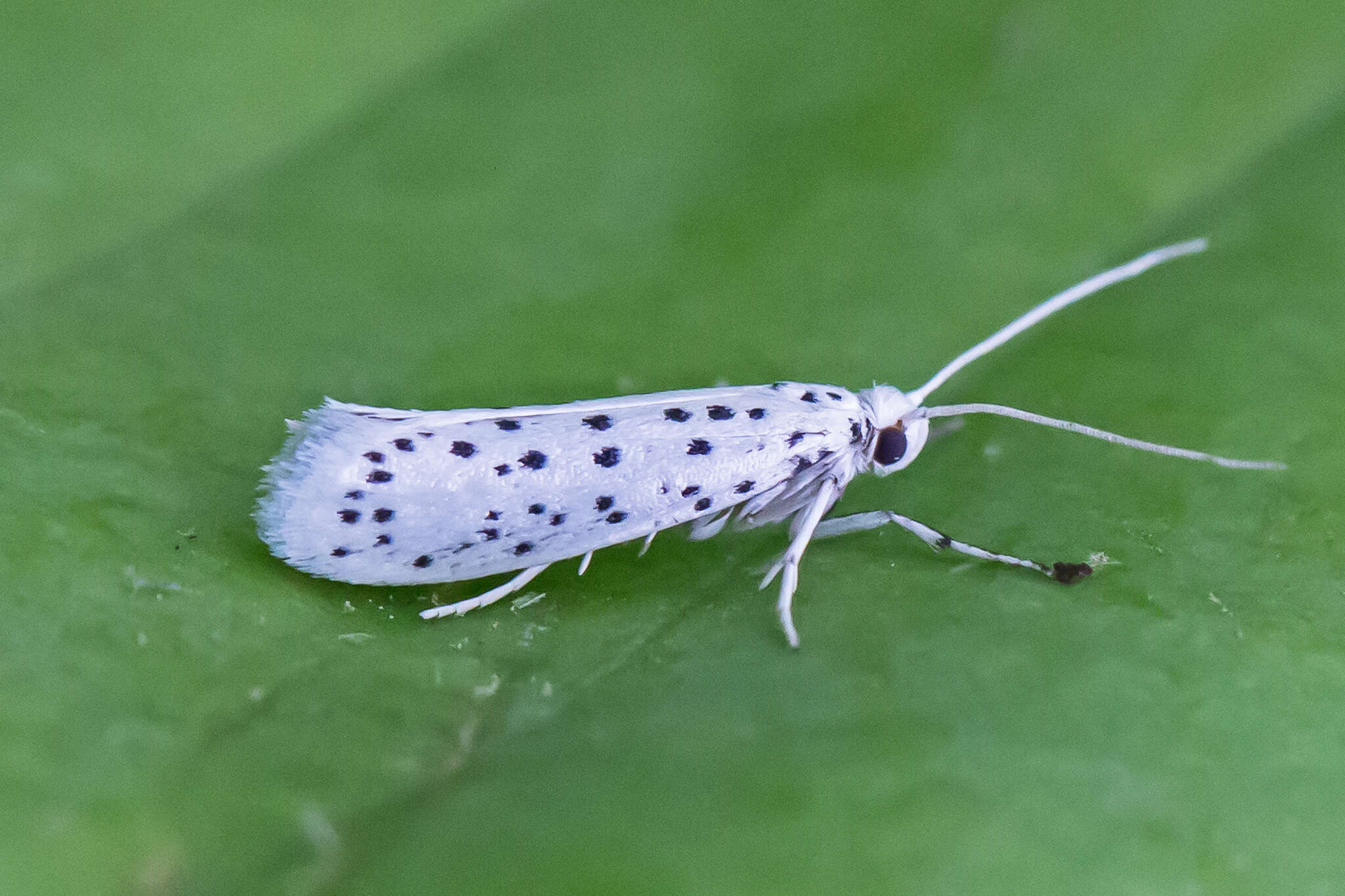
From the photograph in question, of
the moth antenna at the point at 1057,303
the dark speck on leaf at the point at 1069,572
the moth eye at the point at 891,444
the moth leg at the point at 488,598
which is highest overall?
the moth antenna at the point at 1057,303

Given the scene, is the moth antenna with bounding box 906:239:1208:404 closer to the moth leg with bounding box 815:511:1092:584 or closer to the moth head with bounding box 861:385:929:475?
the moth head with bounding box 861:385:929:475

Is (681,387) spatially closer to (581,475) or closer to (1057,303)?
(581,475)

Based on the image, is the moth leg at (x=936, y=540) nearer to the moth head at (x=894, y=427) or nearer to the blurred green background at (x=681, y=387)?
the blurred green background at (x=681, y=387)

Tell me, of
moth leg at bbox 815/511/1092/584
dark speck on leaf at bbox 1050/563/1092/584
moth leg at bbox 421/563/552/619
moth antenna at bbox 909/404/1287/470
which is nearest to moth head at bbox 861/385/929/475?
moth antenna at bbox 909/404/1287/470

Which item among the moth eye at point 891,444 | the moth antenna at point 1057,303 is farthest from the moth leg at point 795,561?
the moth antenna at point 1057,303

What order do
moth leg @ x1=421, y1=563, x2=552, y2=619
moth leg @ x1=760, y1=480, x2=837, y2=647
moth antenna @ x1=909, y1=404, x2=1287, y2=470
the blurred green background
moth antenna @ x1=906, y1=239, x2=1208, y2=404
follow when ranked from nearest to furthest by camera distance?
the blurred green background
moth leg @ x1=760, y1=480, x2=837, y2=647
moth leg @ x1=421, y1=563, x2=552, y2=619
moth antenna @ x1=909, y1=404, x2=1287, y2=470
moth antenna @ x1=906, y1=239, x2=1208, y2=404

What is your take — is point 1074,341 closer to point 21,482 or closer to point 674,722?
point 674,722

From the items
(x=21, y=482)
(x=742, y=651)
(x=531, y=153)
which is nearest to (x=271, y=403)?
(x=21, y=482)

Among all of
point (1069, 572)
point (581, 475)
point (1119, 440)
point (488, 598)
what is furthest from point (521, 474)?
point (1119, 440)

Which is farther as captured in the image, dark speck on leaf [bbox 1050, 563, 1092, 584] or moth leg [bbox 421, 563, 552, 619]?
moth leg [bbox 421, 563, 552, 619]
